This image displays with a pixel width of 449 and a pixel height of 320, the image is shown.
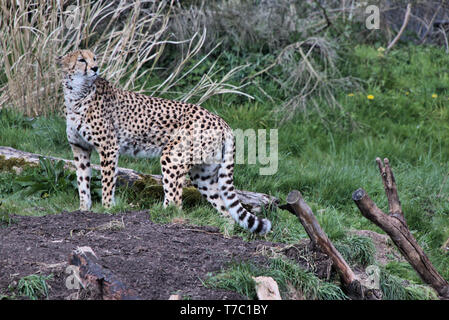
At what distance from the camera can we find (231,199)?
5957 mm

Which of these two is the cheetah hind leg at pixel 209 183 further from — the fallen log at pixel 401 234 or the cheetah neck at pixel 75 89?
the fallen log at pixel 401 234

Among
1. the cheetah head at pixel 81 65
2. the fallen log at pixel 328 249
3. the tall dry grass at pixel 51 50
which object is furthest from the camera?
the tall dry grass at pixel 51 50

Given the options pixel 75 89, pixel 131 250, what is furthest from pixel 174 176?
pixel 131 250

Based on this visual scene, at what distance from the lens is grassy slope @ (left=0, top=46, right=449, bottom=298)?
612 centimetres

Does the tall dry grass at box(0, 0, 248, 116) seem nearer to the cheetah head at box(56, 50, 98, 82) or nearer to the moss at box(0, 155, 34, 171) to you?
the moss at box(0, 155, 34, 171)

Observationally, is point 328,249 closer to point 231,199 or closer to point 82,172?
point 231,199

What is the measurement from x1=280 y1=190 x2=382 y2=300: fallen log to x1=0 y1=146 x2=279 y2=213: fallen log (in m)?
1.91

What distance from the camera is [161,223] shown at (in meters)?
5.30

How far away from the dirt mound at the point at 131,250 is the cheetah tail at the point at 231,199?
1.81ft

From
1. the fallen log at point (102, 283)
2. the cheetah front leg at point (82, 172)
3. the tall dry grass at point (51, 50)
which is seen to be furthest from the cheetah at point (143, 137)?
the fallen log at point (102, 283)

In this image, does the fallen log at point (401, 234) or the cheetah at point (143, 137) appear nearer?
the fallen log at point (401, 234)

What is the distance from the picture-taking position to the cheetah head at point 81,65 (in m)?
6.00

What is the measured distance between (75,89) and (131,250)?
226 cm

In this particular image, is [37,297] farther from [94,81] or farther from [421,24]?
[421,24]
